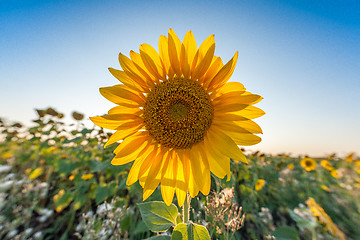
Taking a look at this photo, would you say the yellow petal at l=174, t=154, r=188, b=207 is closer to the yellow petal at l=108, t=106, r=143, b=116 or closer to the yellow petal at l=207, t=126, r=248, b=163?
the yellow petal at l=207, t=126, r=248, b=163

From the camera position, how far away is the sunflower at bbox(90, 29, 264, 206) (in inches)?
44.1

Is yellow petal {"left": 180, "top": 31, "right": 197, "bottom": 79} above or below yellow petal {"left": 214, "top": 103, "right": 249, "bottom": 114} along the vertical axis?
above

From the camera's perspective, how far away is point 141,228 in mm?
1682

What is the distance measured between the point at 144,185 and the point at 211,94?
29.9 inches

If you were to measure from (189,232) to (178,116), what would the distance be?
28.7 inches

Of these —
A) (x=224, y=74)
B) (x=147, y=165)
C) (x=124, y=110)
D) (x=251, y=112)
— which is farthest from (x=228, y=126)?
(x=124, y=110)

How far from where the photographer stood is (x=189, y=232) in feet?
3.24

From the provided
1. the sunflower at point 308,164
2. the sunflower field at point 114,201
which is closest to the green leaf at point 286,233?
the sunflower field at point 114,201

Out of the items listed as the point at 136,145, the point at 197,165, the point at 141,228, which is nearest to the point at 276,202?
the point at 141,228

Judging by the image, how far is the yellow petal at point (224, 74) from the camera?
105cm

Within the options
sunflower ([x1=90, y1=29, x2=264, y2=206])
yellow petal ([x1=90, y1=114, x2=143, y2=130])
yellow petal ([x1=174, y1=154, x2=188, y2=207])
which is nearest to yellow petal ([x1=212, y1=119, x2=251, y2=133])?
sunflower ([x1=90, y1=29, x2=264, y2=206])

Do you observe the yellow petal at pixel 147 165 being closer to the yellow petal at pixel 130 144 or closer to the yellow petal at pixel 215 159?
the yellow petal at pixel 130 144

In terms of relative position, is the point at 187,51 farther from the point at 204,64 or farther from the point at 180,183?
the point at 180,183

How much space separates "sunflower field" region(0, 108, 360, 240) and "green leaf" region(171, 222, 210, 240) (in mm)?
179
